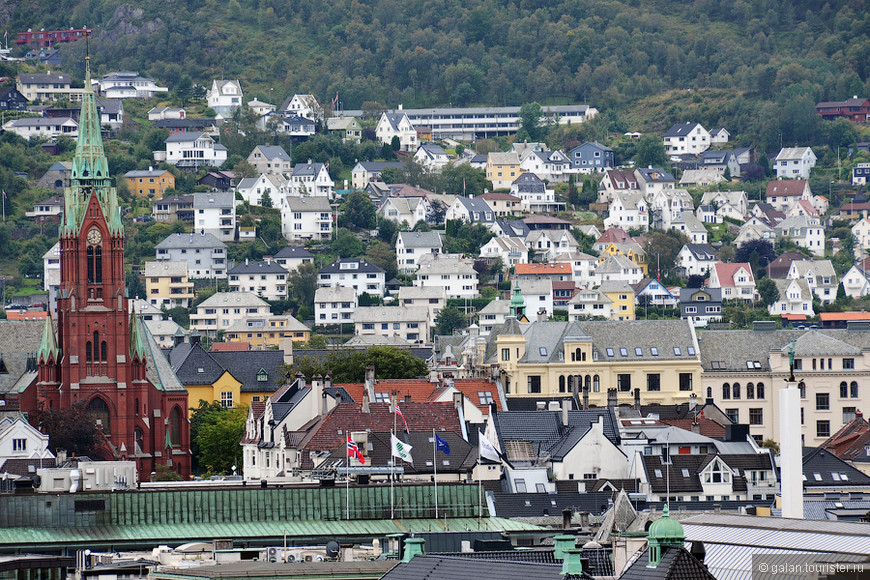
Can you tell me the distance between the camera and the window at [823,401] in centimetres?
13000

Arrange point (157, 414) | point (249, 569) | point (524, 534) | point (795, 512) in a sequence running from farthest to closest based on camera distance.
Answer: point (157, 414)
point (524, 534)
point (795, 512)
point (249, 569)

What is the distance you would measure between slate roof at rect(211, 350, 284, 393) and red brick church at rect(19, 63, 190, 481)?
52.6 feet

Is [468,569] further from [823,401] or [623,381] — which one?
[623,381]

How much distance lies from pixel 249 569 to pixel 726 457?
143ft

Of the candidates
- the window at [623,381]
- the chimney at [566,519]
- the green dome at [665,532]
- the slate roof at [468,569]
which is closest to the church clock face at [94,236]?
the window at [623,381]

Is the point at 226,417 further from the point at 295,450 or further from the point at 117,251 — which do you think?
the point at 295,450

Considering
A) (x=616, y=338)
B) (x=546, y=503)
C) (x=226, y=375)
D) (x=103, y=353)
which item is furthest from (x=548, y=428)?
(x=226, y=375)

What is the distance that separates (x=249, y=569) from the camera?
54125 millimetres

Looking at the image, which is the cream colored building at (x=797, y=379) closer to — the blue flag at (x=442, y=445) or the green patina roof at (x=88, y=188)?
the green patina roof at (x=88, y=188)

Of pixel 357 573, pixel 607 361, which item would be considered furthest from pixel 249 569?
pixel 607 361

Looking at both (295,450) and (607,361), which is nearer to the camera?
(295,450)

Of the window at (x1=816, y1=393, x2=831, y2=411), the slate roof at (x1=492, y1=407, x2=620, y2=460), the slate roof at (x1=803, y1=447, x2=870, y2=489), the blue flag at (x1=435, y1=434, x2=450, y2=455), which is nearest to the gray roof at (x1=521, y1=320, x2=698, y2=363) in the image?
the window at (x1=816, y1=393, x2=831, y2=411)

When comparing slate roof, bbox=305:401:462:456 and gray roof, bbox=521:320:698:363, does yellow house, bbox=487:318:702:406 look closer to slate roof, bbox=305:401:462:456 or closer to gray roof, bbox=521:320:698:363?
gray roof, bbox=521:320:698:363

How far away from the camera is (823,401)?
130375mm
